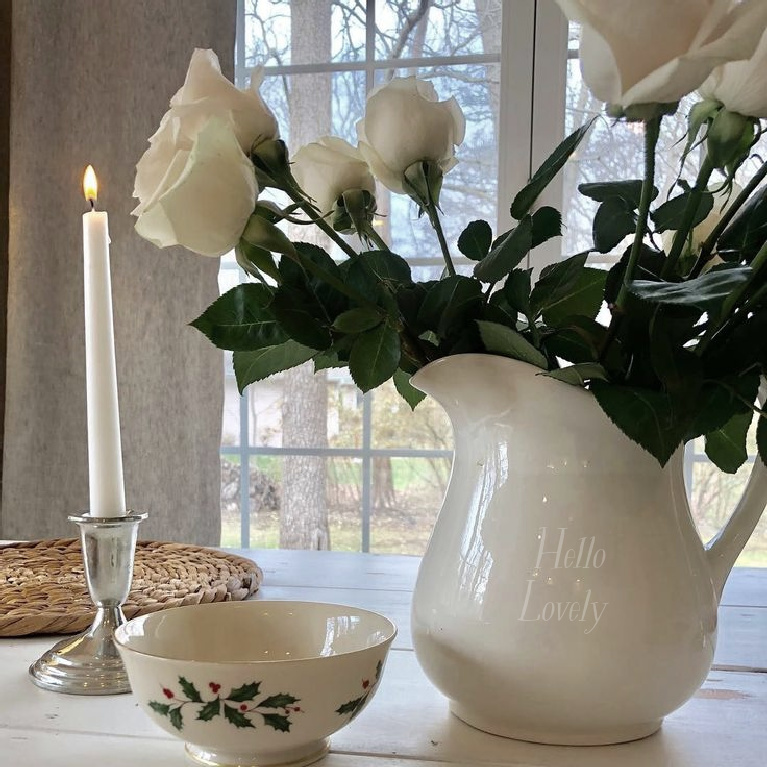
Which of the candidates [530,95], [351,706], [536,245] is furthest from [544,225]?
[530,95]

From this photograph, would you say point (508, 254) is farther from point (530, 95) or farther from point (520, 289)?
point (530, 95)

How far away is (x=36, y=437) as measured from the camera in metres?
2.05

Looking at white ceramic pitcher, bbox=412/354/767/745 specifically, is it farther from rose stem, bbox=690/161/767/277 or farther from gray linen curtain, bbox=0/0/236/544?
gray linen curtain, bbox=0/0/236/544

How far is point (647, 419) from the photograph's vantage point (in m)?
0.41

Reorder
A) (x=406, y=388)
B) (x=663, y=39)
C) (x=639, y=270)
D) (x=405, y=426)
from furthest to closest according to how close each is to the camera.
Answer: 1. (x=405, y=426)
2. (x=406, y=388)
3. (x=639, y=270)
4. (x=663, y=39)

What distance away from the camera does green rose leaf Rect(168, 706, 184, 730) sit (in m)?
0.42

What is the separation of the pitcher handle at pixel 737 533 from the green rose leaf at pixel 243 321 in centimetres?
25

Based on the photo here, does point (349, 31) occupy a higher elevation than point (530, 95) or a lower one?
higher

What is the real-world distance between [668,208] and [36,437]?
181cm

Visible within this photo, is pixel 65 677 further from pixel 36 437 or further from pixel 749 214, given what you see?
pixel 36 437

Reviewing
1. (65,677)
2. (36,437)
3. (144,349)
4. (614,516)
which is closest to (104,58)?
(144,349)

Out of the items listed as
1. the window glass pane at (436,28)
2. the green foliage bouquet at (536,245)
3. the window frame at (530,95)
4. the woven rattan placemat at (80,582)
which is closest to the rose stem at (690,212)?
the green foliage bouquet at (536,245)

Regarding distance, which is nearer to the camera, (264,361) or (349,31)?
(264,361)

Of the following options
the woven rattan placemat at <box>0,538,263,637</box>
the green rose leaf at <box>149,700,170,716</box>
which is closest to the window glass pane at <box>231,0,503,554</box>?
the woven rattan placemat at <box>0,538,263,637</box>
